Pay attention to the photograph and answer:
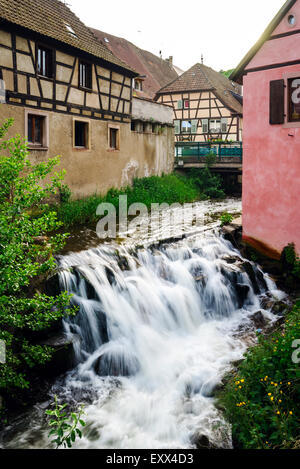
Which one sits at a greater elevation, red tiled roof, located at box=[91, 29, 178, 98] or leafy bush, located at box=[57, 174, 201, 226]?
red tiled roof, located at box=[91, 29, 178, 98]

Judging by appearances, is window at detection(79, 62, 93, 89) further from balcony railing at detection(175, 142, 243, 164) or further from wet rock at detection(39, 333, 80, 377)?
wet rock at detection(39, 333, 80, 377)

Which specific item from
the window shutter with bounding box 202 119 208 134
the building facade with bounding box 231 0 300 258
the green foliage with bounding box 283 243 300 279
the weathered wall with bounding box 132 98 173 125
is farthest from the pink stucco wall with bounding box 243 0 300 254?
the window shutter with bounding box 202 119 208 134

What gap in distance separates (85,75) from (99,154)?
2633 mm

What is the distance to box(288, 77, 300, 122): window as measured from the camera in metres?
9.52

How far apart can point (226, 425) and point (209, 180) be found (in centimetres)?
1508

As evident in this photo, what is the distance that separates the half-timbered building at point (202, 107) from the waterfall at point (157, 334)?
58.6 ft

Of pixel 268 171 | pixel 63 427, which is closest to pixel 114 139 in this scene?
pixel 268 171

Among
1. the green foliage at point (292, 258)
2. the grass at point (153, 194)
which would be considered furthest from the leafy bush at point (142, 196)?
the green foliage at point (292, 258)

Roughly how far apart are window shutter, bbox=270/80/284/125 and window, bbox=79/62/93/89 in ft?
21.4

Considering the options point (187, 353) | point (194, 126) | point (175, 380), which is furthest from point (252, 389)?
point (194, 126)

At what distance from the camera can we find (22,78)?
1113cm

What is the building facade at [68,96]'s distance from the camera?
1095cm

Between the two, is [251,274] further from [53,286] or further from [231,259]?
[53,286]

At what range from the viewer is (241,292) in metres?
9.42
